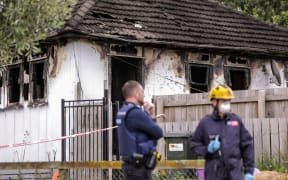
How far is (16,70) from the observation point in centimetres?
1925

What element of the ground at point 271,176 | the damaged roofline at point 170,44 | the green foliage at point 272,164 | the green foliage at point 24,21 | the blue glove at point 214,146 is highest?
the damaged roofline at point 170,44

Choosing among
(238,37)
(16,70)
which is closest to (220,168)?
(16,70)

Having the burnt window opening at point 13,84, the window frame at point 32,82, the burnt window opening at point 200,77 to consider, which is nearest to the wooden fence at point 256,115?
the window frame at point 32,82

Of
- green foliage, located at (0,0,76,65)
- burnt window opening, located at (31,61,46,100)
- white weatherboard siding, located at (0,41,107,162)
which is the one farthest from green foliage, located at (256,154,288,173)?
burnt window opening, located at (31,61,46,100)

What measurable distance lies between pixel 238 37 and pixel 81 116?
7.23m

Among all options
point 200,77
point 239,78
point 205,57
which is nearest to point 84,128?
point 200,77

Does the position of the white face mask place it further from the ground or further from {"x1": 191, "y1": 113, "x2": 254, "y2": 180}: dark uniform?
the ground

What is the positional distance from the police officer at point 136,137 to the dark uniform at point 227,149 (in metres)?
0.54

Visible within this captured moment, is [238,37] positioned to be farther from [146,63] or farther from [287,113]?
[287,113]

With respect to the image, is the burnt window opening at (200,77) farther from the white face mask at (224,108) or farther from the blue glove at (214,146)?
the blue glove at (214,146)

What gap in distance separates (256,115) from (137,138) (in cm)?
635

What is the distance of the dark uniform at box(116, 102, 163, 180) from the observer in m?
7.57

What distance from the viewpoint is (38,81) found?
1833cm

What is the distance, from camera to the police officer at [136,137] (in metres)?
7.57
